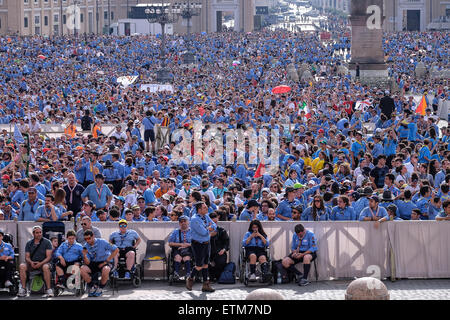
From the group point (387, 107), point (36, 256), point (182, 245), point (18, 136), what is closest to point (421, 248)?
point (182, 245)

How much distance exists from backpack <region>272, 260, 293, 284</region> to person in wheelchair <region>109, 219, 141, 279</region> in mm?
2063

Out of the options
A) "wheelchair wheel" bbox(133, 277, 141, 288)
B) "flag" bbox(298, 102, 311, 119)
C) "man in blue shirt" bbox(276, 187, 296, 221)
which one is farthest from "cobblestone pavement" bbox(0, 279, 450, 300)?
"flag" bbox(298, 102, 311, 119)

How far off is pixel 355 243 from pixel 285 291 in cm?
150

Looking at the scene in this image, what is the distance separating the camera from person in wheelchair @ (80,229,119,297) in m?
15.0

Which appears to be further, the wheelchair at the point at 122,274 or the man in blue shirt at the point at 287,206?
the man in blue shirt at the point at 287,206

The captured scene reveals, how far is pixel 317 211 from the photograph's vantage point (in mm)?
16297

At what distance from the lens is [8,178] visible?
2036 centimetres

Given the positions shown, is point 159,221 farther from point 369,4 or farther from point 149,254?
point 369,4

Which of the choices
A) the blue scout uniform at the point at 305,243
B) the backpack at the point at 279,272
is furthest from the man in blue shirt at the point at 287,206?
the backpack at the point at 279,272

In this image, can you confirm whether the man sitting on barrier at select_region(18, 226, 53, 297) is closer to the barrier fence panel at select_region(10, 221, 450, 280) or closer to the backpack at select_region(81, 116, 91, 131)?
the barrier fence panel at select_region(10, 221, 450, 280)

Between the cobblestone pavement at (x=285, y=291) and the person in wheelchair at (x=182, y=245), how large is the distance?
0.36 m

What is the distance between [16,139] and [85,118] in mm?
4181

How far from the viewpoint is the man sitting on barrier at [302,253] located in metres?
15.6

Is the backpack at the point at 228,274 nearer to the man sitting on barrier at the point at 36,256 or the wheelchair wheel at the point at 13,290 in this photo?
the man sitting on barrier at the point at 36,256
